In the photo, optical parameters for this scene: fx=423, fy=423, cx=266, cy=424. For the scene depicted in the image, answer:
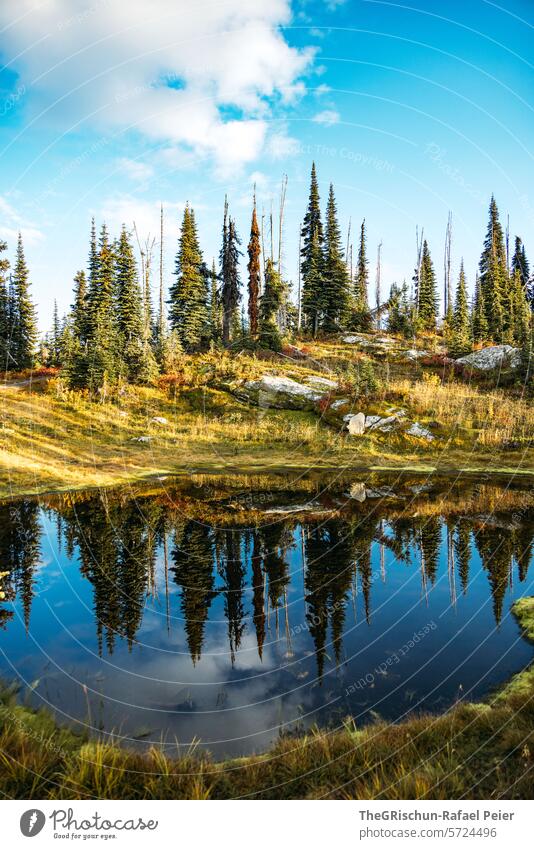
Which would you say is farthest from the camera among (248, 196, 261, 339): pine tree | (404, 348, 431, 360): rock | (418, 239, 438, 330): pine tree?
(418, 239, 438, 330): pine tree

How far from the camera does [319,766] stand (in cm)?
410

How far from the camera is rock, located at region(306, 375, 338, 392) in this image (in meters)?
29.9

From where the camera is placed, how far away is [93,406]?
3017 centimetres

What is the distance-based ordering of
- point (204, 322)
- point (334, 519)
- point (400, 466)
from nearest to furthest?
point (334, 519) → point (400, 466) → point (204, 322)

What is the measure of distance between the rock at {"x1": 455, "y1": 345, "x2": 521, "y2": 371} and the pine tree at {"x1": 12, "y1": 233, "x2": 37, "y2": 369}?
45.4 meters

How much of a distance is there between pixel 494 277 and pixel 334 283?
57.1ft

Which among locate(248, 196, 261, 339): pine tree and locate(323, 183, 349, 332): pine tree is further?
locate(323, 183, 349, 332): pine tree

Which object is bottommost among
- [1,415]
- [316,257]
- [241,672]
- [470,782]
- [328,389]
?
[241,672]

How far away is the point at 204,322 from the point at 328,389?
68.4ft

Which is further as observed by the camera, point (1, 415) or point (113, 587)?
point (1, 415)

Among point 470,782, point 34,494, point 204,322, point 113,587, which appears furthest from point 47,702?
point 204,322

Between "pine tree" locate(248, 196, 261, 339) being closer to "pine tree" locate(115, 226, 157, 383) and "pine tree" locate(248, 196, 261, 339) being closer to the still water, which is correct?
"pine tree" locate(115, 226, 157, 383)

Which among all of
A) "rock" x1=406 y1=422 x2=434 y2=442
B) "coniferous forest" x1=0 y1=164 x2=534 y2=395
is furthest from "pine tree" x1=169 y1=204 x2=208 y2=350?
"rock" x1=406 y1=422 x2=434 y2=442
